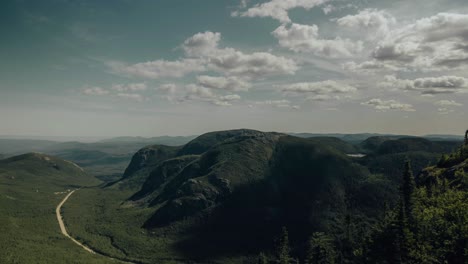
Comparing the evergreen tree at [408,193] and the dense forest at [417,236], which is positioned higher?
the evergreen tree at [408,193]

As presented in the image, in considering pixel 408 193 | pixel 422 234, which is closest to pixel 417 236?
pixel 422 234

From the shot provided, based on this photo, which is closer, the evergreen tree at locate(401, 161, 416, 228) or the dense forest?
the dense forest

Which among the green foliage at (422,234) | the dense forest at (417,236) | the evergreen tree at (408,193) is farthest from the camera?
the evergreen tree at (408,193)

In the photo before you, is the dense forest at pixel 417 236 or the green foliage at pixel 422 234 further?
the dense forest at pixel 417 236

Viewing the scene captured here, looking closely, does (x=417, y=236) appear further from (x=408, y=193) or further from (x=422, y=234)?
(x=408, y=193)

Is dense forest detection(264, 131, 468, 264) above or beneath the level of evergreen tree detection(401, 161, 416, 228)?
beneath

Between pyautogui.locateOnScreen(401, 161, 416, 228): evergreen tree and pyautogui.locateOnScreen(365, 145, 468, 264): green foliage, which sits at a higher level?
pyautogui.locateOnScreen(401, 161, 416, 228): evergreen tree

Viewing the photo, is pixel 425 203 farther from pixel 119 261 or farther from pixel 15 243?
Result: pixel 15 243

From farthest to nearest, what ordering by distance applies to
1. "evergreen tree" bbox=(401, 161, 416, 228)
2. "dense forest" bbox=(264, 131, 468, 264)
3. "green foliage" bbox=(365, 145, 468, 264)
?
"evergreen tree" bbox=(401, 161, 416, 228)
"dense forest" bbox=(264, 131, 468, 264)
"green foliage" bbox=(365, 145, 468, 264)

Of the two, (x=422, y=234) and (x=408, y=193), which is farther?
(x=408, y=193)

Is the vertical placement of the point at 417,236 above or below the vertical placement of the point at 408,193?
below

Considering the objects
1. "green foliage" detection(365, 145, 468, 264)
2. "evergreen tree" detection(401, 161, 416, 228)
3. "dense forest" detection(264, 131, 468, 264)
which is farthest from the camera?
"evergreen tree" detection(401, 161, 416, 228)

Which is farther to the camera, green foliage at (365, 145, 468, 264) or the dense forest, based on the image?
the dense forest

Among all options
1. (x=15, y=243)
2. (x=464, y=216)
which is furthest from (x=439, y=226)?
(x=15, y=243)
